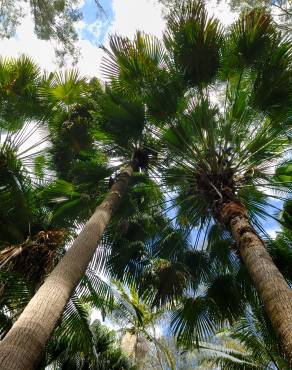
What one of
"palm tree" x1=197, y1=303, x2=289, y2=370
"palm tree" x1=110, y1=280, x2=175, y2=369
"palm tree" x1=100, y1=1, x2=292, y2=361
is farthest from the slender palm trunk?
"palm tree" x1=110, y1=280, x2=175, y2=369

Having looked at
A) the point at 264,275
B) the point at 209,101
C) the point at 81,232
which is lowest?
the point at 264,275

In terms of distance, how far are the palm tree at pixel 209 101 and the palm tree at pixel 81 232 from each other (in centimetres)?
57

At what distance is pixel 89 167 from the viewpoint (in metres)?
7.98

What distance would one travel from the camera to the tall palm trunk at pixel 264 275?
342 cm

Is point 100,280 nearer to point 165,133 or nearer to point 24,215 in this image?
point 24,215

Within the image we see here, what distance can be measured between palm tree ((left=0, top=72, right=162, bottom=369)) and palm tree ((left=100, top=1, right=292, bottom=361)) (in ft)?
1.86

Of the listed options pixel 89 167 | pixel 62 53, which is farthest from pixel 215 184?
pixel 62 53

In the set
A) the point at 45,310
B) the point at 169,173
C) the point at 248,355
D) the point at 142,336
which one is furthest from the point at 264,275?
the point at 142,336

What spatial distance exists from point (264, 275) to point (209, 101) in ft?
14.9

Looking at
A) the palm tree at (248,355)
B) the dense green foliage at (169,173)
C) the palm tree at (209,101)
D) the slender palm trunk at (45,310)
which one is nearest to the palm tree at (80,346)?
the dense green foliage at (169,173)

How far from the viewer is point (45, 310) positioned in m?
3.51

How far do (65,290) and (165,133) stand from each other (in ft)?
15.3

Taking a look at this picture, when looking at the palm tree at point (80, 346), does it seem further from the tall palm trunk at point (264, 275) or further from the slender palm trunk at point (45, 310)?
the tall palm trunk at point (264, 275)

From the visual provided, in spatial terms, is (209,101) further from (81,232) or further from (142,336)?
(142,336)
